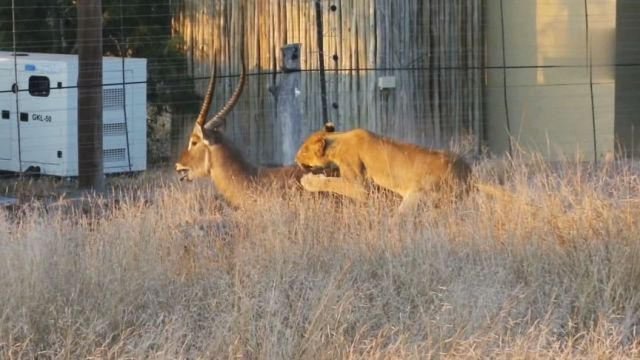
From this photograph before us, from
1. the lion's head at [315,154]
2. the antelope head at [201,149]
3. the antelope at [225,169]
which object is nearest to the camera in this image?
the lion's head at [315,154]

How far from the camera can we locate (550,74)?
16.7 meters

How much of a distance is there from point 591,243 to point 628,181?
1767mm

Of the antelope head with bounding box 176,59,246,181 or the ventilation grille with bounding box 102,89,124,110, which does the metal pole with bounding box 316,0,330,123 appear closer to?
the ventilation grille with bounding box 102,89,124,110

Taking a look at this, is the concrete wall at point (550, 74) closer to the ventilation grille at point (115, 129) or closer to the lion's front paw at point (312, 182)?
the ventilation grille at point (115, 129)

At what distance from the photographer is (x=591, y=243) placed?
8.25 metres

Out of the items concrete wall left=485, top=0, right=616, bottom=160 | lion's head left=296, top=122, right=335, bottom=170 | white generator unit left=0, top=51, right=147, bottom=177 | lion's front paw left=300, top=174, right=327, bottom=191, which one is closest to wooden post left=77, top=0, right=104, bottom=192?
white generator unit left=0, top=51, right=147, bottom=177

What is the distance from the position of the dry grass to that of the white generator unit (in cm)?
652

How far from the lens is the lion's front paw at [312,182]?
400 inches

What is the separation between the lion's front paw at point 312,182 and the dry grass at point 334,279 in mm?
298

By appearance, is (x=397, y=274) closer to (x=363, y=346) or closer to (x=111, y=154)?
(x=363, y=346)

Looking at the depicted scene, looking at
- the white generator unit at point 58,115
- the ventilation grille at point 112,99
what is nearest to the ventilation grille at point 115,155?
the white generator unit at point 58,115

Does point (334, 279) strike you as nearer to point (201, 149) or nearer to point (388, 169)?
point (388, 169)

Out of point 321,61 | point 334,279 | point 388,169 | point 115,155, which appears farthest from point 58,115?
point 334,279

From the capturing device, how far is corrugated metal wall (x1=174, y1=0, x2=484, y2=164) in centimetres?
1599
